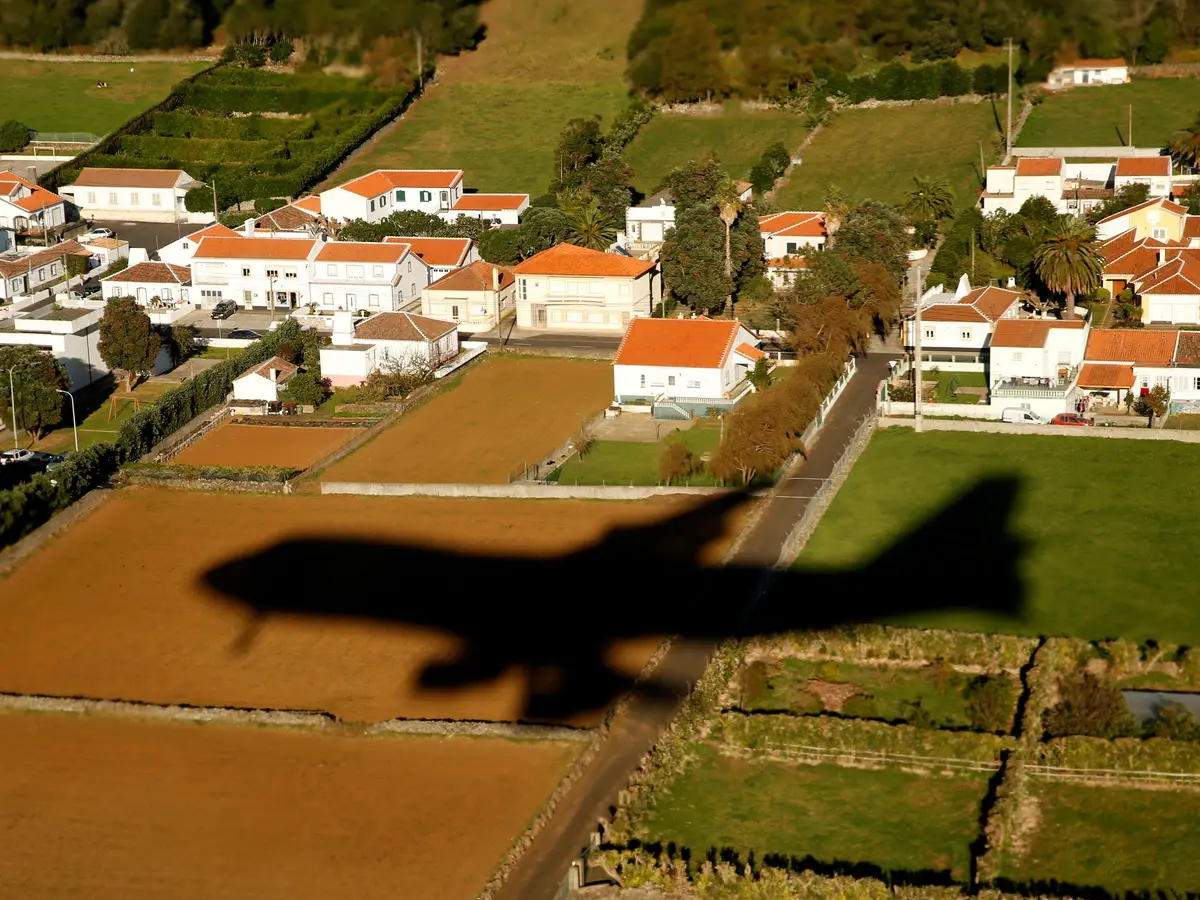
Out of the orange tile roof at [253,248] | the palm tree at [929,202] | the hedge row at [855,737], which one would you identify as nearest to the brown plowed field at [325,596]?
the hedge row at [855,737]

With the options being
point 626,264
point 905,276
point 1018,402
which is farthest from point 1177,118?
point 1018,402

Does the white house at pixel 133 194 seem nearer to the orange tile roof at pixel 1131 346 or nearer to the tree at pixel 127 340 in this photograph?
the tree at pixel 127 340

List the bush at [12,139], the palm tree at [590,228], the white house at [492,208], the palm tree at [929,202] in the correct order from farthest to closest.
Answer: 1. the bush at [12,139]
2. the white house at [492,208]
3. the palm tree at [929,202]
4. the palm tree at [590,228]

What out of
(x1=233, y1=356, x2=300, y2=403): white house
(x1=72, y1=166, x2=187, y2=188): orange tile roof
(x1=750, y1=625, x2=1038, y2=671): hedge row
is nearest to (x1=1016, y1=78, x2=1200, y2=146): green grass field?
(x1=72, y1=166, x2=187, y2=188): orange tile roof

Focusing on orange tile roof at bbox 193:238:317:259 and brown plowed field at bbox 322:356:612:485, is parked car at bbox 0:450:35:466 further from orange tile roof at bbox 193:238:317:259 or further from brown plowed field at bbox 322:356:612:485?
orange tile roof at bbox 193:238:317:259

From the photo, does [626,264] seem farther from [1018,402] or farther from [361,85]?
[361,85]

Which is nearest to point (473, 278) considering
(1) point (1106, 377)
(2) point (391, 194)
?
(2) point (391, 194)
